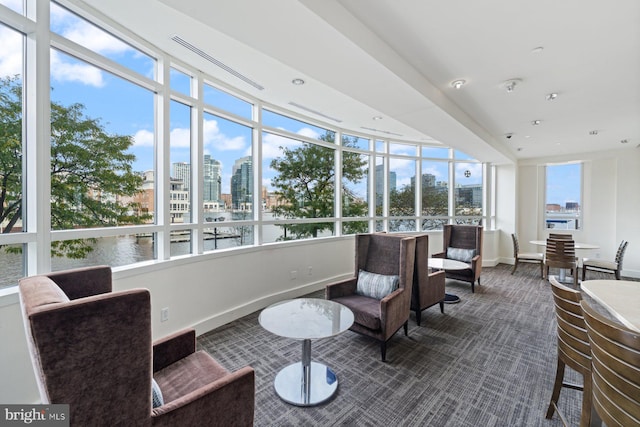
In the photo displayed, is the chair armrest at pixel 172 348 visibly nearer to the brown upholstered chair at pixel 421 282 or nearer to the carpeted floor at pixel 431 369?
the carpeted floor at pixel 431 369

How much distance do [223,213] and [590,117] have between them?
17.6 feet

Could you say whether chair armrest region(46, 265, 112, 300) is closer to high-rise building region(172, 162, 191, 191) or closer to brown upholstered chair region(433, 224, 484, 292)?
high-rise building region(172, 162, 191, 191)

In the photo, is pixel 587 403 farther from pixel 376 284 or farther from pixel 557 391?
pixel 376 284

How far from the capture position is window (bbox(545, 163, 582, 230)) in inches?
266

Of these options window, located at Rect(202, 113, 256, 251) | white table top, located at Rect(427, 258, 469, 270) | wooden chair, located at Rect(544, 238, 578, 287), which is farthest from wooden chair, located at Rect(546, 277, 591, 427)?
wooden chair, located at Rect(544, 238, 578, 287)

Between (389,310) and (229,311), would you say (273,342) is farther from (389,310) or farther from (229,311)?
(389,310)

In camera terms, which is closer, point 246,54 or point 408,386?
point 408,386

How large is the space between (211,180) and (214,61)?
130 cm

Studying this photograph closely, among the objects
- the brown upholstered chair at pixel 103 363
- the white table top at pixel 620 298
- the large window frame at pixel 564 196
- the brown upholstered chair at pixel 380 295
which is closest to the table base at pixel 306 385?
the brown upholstered chair at pixel 380 295

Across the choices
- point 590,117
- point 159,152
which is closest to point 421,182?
point 590,117

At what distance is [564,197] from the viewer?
6934mm

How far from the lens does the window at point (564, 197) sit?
6.76m

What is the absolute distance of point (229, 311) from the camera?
134 inches

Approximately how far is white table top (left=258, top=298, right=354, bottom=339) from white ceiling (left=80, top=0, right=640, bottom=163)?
212 centimetres
